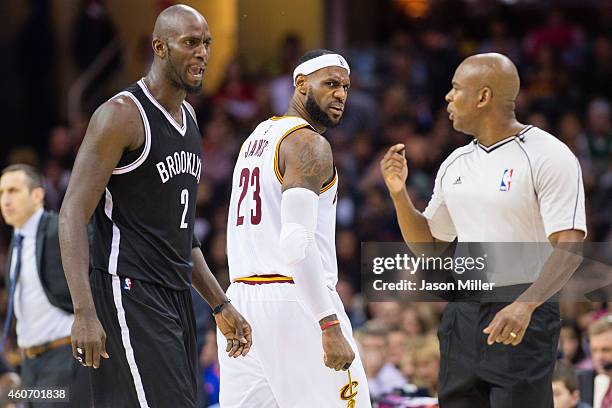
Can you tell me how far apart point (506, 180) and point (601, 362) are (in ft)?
7.85

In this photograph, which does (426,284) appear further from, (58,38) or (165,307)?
(58,38)

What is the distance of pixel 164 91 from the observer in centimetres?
558

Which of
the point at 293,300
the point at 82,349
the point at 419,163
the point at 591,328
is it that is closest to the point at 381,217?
the point at 419,163

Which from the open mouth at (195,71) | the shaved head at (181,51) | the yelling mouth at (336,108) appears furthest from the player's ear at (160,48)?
the yelling mouth at (336,108)

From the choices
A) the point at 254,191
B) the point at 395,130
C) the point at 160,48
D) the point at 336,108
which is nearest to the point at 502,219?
the point at 336,108

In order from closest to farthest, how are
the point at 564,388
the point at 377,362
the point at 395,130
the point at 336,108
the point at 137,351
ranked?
the point at 137,351
the point at 336,108
the point at 564,388
the point at 377,362
the point at 395,130

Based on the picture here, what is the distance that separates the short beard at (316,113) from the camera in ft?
19.7

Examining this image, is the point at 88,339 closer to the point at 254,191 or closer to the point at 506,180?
the point at 254,191

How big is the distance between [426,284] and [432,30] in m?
9.84

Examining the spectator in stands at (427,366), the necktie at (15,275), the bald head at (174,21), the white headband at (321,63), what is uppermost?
the bald head at (174,21)

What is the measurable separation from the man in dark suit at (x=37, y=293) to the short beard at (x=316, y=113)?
287cm

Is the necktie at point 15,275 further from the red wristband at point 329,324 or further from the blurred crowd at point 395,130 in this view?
the red wristband at point 329,324

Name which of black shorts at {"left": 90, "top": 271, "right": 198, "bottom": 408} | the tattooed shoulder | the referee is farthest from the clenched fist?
black shorts at {"left": 90, "top": 271, "right": 198, "bottom": 408}

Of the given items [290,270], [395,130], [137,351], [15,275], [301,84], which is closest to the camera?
[137,351]
